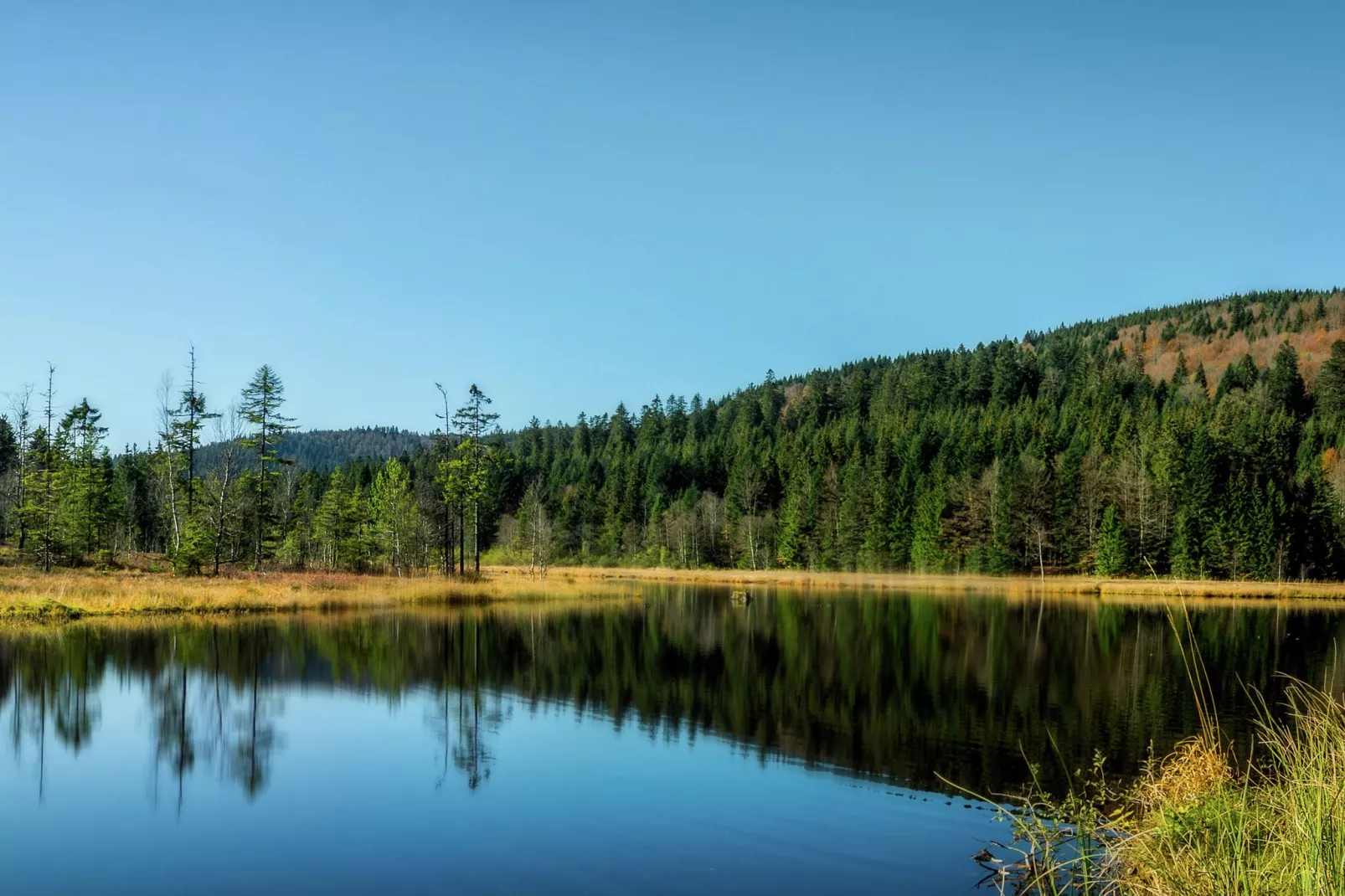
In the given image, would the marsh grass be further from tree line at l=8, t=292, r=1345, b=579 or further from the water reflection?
tree line at l=8, t=292, r=1345, b=579

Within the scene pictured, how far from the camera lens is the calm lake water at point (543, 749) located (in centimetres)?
1276

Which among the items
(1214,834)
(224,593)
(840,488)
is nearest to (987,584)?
(840,488)

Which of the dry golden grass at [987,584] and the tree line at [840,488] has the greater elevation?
the tree line at [840,488]

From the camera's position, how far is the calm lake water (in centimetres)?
1276

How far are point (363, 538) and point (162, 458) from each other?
1176 inches

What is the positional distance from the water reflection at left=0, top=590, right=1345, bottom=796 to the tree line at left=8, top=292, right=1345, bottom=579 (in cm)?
2358

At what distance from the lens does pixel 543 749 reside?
20.0 meters

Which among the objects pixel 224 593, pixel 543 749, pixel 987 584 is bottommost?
pixel 987 584

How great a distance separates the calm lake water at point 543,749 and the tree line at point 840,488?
2737 centimetres

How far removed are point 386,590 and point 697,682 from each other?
26.8 metres

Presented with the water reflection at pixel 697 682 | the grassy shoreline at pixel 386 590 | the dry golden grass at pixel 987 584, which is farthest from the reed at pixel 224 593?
the dry golden grass at pixel 987 584

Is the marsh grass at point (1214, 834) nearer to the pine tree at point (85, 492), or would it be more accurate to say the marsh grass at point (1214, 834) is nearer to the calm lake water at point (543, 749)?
the calm lake water at point (543, 749)

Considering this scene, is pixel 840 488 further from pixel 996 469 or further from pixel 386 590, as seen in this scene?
pixel 386 590

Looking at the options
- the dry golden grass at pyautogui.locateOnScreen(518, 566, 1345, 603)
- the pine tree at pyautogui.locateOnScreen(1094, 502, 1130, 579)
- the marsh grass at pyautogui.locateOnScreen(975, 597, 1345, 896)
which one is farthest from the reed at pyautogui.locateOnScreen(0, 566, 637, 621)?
the pine tree at pyautogui.locateOnScreen(1094, 502, 1130, 579)
